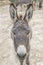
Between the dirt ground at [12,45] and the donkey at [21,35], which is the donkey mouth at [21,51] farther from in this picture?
the dirt ground at [12,45]

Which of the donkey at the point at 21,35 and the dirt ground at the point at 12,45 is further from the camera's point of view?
the dirt ground at the point at 12,45

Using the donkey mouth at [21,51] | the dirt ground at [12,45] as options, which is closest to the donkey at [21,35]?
the donkey mouth at [21,51]

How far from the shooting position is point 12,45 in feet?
20.2

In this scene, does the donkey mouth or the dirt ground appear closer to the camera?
the donkey mouth

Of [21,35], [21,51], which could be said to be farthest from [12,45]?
[21,51]

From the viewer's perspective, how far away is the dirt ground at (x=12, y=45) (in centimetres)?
541

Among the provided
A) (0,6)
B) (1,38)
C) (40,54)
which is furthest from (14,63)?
(0,6)

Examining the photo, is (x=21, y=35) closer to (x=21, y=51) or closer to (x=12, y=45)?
(x=21, y=51)

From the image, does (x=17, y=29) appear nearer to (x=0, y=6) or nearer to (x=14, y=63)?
(x=14, y=63)

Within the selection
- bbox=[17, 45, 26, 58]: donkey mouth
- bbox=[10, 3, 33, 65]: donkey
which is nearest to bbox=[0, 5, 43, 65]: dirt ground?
bbox=[10, 3, 33, 65]: donkey

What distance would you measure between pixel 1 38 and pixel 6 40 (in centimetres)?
27

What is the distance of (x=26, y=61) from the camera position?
16.9 feet

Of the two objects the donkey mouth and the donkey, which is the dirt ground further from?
the donkey mouth

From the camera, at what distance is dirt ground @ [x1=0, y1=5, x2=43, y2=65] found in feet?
17.8
